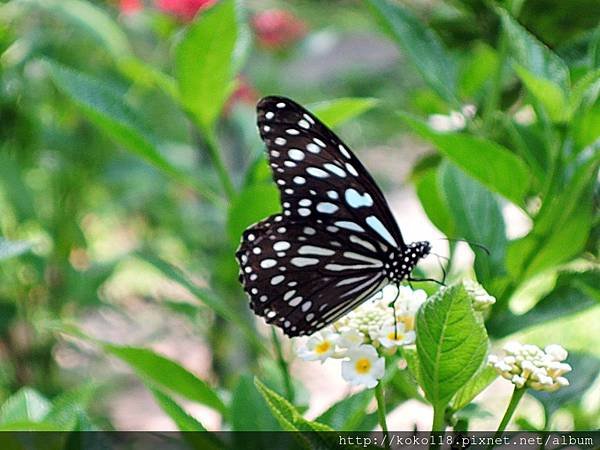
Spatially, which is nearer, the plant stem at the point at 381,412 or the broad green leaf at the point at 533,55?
the plant stem at the point at 381,412

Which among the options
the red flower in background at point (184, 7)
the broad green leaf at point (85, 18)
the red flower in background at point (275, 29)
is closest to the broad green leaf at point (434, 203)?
the broad green leaf at point (85, 18)

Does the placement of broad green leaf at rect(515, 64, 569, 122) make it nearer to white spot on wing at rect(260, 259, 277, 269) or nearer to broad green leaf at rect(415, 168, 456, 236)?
broad green leaf at rect(415, 168, 456, 236)

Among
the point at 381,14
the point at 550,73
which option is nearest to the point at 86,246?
the point at 381,14

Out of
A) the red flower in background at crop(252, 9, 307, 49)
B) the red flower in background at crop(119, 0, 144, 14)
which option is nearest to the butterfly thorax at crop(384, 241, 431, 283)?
the red flower in background at crop(119, 0, 144, 14)

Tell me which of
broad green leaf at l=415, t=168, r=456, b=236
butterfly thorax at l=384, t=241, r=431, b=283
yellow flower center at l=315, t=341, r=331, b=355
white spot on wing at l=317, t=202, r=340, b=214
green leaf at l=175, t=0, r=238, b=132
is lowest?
yellow flower center at l=315, t=341, r=331, b=355

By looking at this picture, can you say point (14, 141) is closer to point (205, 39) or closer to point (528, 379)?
point (205, 39)

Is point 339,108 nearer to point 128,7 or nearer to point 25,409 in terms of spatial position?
point 25,409

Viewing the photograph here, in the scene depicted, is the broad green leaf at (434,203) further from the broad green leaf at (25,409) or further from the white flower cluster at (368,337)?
the broad green leaf at (25,409)
